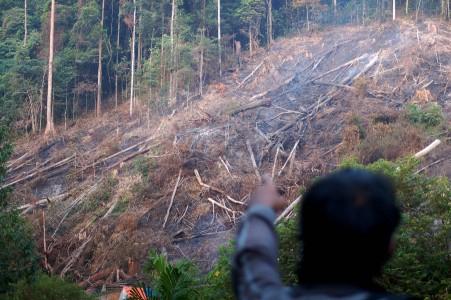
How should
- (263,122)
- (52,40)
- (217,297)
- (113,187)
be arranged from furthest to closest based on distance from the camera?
1. (52,40)
2. (263,122)
3. (113,187)
4. (217,297)

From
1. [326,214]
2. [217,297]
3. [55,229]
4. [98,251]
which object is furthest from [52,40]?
[326,214]

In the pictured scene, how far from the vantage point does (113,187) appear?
1794cm

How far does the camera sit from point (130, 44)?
29.7m

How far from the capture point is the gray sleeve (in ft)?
4.41

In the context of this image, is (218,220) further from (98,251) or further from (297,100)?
(297,100)

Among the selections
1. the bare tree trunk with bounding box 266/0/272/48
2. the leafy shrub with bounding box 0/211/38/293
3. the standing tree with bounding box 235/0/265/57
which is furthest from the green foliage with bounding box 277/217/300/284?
the bare tree trunk with bounding box 266/0/272/48

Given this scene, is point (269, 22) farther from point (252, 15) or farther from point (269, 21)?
point (252, 15)

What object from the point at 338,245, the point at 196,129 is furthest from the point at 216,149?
the point at 338,245

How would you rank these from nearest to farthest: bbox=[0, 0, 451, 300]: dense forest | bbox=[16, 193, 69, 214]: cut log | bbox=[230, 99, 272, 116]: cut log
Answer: bbox=[0, 0, 451, 300]: dense forest → bbox=[16, 193, 69, 214]: cut log → bbox=[230, 99, 272, 116]: cut log

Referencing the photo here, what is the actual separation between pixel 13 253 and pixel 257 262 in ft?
32.3

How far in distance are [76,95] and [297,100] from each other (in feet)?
42.8

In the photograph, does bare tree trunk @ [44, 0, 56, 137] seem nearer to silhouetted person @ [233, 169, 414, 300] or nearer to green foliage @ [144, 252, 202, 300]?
green foliage @ [144, 252, 202, 300]

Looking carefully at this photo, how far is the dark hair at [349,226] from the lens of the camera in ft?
4.14

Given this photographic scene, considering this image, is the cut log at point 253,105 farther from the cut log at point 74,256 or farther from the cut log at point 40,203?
the cut log at point 74,256
